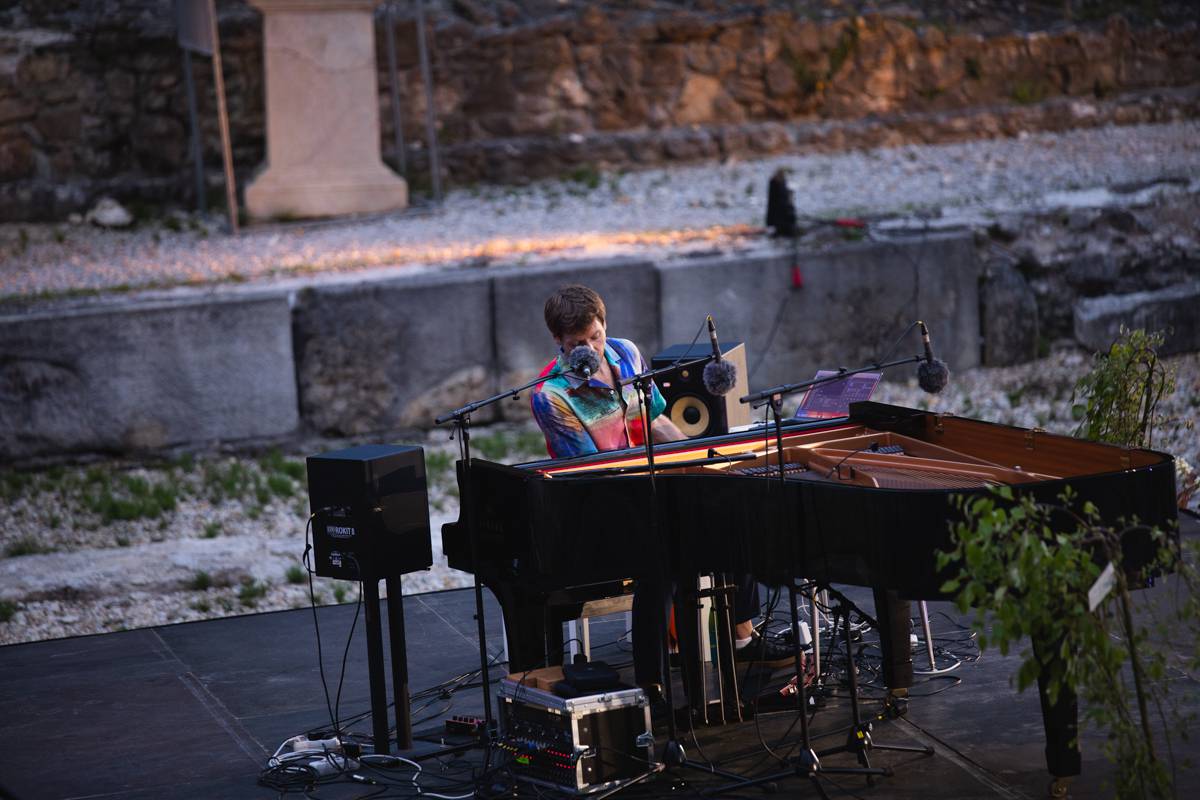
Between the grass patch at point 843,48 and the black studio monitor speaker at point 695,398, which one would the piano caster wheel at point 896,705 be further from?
the grass patch at point 843,48

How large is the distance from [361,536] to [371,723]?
0.87 metres

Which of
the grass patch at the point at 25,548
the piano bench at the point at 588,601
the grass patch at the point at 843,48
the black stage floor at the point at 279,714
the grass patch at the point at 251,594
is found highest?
the grass patch at the point at 843,48

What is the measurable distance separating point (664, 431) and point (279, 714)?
179cm

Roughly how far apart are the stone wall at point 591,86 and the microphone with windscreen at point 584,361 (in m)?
8.42

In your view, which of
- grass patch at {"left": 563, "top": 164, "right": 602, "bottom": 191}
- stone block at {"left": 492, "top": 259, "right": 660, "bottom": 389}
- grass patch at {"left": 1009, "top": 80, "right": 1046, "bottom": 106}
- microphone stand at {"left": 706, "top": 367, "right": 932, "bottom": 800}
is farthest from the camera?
grass patch at {"left": 1009, "top": 80, "right": 1046, "bottom": 106}

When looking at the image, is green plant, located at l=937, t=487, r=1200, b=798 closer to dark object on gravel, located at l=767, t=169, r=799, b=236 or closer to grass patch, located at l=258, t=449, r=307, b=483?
grass patch, located at l=258, t=449, r=307, b=483

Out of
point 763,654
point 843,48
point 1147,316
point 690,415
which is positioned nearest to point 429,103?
point 843,48

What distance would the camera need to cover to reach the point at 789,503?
4.61 metres

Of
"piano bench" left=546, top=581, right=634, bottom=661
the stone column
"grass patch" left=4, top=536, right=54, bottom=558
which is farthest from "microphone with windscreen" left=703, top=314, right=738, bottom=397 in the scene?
the stone column

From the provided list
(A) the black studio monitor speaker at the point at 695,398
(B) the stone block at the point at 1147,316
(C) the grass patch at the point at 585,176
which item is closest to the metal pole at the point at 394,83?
(C) the grass patch at the point at 585,176

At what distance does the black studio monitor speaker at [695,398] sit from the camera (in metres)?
6.23

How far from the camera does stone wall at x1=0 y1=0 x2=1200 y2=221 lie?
12.5 m

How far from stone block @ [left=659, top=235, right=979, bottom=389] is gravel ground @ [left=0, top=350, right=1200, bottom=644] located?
0.41 meters

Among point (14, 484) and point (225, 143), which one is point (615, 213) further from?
point (14, 484)
